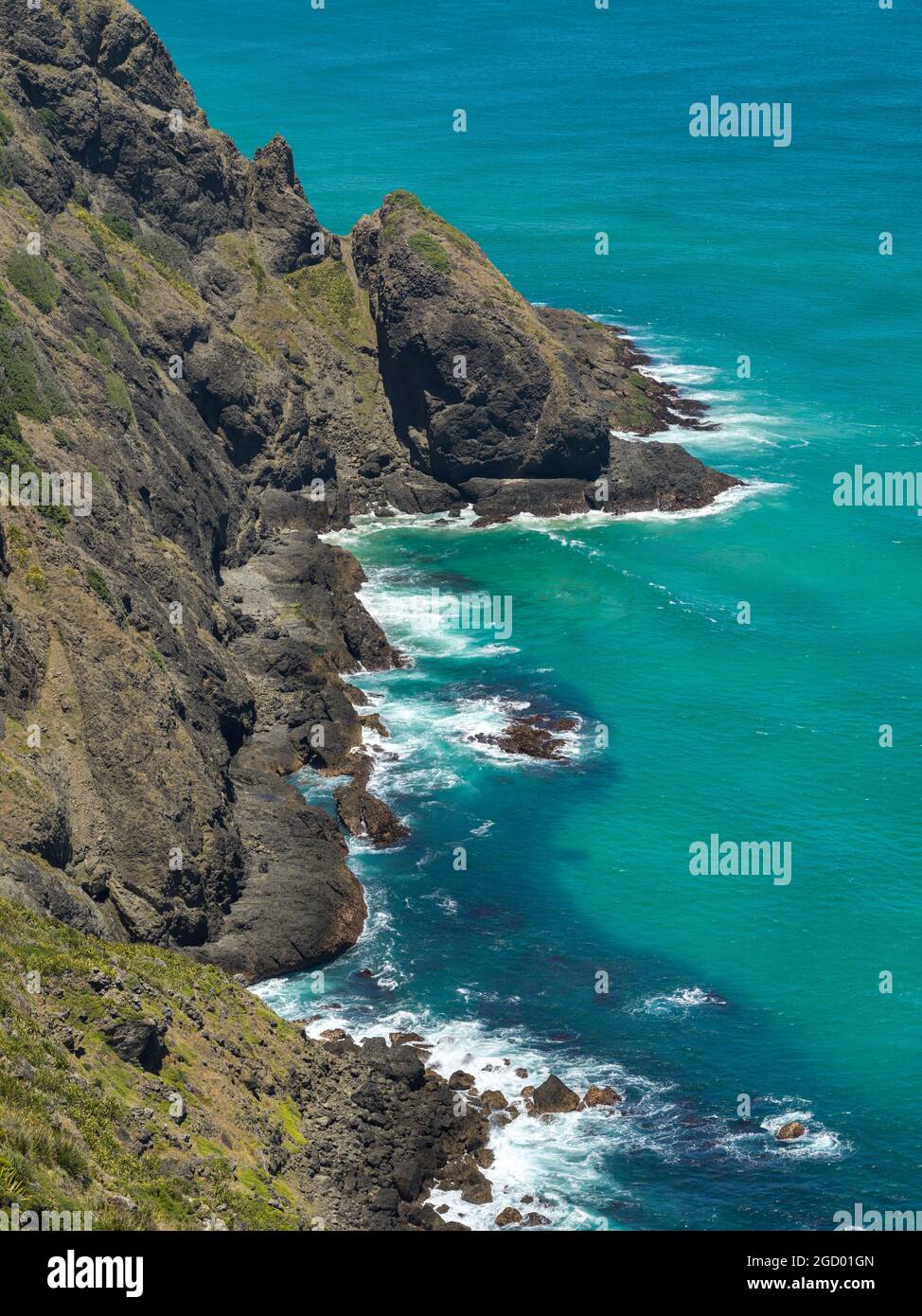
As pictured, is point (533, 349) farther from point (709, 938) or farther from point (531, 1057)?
point (531, 1057)

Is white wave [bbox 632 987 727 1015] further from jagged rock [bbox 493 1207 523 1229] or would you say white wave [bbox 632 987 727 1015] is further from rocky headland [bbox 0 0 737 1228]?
jagged rock [bbox 493 1207 523 1229]

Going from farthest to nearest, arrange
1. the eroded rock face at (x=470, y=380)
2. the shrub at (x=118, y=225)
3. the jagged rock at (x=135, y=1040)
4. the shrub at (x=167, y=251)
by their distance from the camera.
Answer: the eroded rock face at (x=470, y=380), the shrub at (x=167, y=251), the shrub at (x=118, y=225), the jagged rock at (x=135, y=1040)

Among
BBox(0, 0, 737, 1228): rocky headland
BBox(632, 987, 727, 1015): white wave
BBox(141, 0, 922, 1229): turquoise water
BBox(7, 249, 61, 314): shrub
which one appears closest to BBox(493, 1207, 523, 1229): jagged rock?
BBox(141, 0, 922, 1229): turquoise water

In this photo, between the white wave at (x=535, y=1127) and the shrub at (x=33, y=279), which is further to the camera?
the shrub at (x=33, y=279)

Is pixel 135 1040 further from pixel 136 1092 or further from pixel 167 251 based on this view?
pixel 167 251

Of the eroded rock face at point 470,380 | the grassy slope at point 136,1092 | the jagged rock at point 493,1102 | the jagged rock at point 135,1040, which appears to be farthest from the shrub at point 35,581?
the eroded rock face at point 470,380

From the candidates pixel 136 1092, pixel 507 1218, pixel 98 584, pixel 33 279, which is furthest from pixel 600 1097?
pixel 33 279

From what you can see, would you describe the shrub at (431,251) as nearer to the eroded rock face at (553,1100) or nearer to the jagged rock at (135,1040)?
the eroded rock face at (553,1100)
